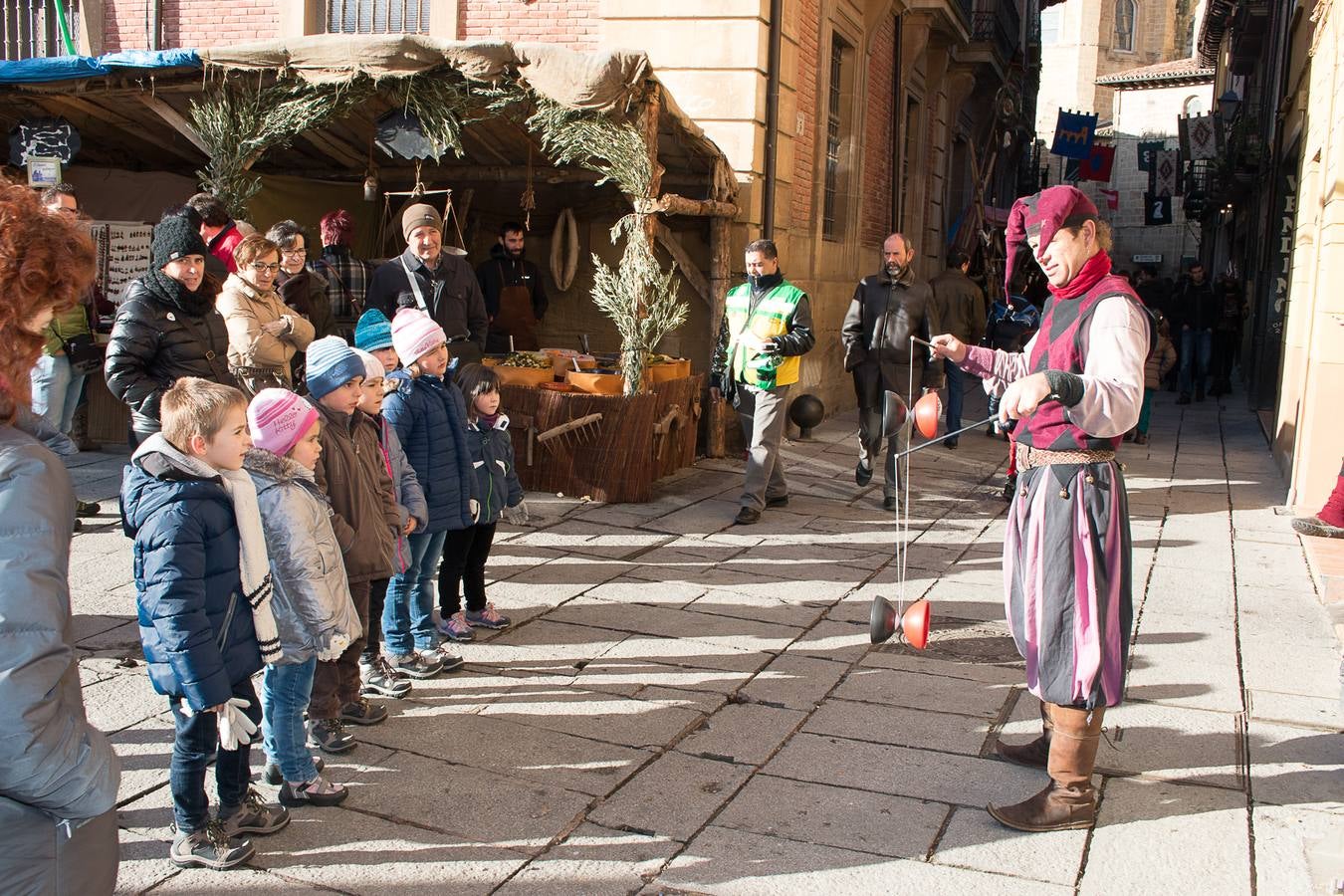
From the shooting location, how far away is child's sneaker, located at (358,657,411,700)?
188 inches

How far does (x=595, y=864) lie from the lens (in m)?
3.50

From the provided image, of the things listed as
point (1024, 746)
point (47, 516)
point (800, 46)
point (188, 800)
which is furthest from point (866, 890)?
point (800, 46)

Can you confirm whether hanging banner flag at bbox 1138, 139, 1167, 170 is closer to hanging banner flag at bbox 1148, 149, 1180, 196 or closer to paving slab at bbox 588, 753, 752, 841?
hanging banner flag at bbox 1148, 149, 1180, 196

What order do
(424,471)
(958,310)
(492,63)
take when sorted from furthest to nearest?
(958,310) < (492,63) < (424,471)

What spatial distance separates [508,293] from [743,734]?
20.9 ft

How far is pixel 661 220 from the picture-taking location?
34.9 feet

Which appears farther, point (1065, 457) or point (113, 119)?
point (113, 119)

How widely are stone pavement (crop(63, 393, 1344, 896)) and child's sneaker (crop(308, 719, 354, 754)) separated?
Result: 0.23 ft

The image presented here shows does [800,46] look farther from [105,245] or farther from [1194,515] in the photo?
[105,245]

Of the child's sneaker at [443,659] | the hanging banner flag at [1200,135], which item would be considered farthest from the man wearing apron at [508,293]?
the hanging banner flag at [1200,135]

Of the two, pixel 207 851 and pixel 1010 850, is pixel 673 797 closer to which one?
pixel 1010 850

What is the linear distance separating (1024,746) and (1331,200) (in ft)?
20.8

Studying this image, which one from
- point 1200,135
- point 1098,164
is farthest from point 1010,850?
point 1098,164

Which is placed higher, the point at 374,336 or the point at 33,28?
the point at 33,28
